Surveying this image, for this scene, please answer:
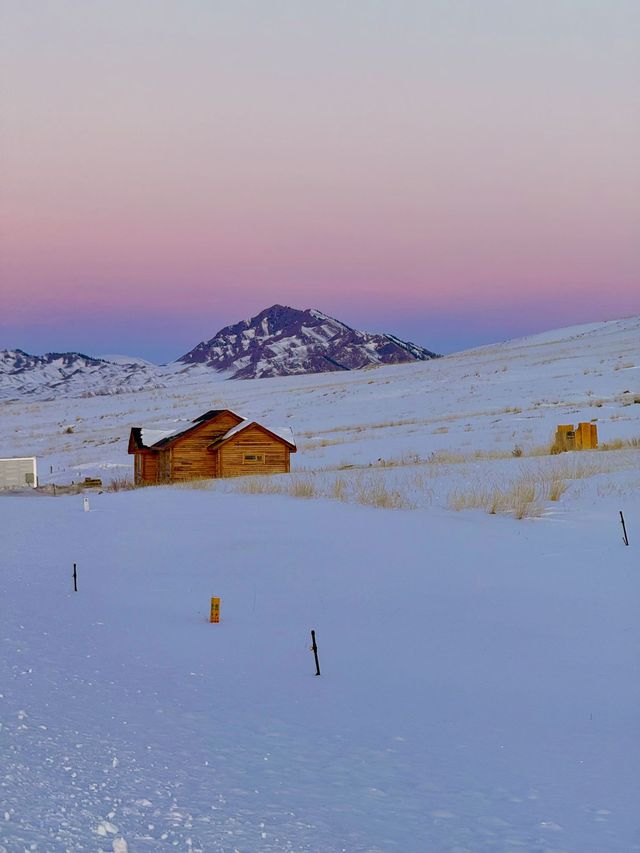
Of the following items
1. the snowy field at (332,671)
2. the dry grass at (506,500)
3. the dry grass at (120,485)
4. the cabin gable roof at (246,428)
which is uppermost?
the cabin gable roof at (246,428)

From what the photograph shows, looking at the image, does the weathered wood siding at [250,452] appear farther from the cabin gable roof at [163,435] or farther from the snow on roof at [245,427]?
the cabin gable roof at [163,435]

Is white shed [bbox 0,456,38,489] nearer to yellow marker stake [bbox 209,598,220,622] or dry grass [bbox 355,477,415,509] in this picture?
dry grass [bbox 355,477,415,509]

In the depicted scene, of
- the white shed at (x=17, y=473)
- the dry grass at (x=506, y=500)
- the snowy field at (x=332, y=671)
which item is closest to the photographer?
the snowy field at (x=332, y=671)

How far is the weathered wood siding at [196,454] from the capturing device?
3647cm

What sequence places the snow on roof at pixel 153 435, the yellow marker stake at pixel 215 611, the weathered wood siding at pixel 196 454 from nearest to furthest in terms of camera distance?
the yellow marker stake at pixel 215 611
the weathered wood siding at pixel 196 454
the snow on roof at pixel 153 435

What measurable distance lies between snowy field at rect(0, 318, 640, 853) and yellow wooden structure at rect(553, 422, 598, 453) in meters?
7.92

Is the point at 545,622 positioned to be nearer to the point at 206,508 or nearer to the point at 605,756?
the point at 605,756

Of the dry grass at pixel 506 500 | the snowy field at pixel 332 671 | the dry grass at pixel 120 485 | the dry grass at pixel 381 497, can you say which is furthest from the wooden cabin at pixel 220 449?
the dry grass at pixel 506 500

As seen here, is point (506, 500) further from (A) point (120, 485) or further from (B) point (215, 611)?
(A) point (120, 485)

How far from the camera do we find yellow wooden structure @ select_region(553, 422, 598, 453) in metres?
28.3

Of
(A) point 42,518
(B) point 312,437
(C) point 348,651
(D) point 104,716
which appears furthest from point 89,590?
(B) point 312,437

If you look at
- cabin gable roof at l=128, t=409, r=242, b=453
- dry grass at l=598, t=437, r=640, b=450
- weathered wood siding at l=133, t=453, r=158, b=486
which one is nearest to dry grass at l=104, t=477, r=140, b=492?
weathered wood siding at l=133, t=453, r=158, b=486

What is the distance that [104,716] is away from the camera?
651cm

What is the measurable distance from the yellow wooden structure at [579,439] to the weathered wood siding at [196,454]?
48.5ft
